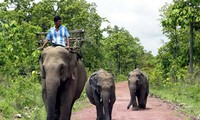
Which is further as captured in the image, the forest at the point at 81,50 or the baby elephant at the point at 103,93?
the forest at the point at 81,50

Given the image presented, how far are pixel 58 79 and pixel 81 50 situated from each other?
76.4ft

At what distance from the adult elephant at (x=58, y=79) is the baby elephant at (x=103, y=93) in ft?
10.9

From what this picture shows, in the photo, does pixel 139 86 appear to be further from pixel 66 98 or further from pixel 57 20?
pixel 66 98

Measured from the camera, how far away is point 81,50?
102 ft

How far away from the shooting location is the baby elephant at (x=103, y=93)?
12.2m

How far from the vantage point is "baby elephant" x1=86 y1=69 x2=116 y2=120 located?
12.2 metres

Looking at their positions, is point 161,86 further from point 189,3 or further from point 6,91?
point 6,91

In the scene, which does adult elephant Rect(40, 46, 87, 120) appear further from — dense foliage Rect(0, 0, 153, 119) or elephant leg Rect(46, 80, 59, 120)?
dense foliage Rect(0, 0, 153, 119)

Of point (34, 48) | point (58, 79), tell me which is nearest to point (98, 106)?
point (58, 79)

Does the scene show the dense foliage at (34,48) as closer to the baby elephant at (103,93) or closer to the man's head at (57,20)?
the baby elephant at (103,93)

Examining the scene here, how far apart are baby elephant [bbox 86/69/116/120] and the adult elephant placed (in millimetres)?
3328

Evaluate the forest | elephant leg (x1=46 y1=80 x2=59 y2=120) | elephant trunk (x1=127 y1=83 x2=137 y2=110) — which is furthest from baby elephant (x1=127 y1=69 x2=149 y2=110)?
elephant leg (x1=46 y1=80 x2=59 y2=120)

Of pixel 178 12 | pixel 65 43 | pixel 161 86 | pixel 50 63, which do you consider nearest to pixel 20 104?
pixel 65 43

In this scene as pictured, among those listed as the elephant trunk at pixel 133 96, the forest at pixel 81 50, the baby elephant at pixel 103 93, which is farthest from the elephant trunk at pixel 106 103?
the elephant trunk at pixel 133 96
